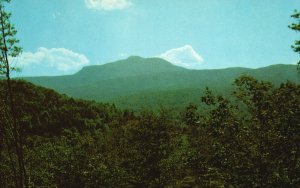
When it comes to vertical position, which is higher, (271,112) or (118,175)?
(271,112)

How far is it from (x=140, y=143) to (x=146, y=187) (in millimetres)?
3397

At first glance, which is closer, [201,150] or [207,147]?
[201,150]

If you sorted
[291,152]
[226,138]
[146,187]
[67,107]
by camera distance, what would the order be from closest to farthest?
[291,152] < [226,138] < [146,187] < [67,107]

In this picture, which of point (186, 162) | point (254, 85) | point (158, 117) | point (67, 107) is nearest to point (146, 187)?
point (158, 117)

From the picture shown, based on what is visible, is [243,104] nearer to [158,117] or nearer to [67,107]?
[158,117]

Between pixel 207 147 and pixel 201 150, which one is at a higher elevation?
pixel 201 150

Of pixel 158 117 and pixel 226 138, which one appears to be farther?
pixel 158 117

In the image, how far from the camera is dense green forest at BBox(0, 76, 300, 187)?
1006 centimetres

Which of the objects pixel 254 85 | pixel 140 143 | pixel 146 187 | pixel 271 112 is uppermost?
pixel 254 85

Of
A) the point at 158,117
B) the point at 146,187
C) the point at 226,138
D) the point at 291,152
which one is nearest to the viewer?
the point at 291,152

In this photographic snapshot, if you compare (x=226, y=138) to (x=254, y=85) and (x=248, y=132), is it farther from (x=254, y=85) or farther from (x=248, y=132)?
(x=254, y=85)

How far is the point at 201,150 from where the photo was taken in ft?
45.8

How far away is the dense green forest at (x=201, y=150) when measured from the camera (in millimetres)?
10062

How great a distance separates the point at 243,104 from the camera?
11.2 meters
